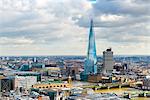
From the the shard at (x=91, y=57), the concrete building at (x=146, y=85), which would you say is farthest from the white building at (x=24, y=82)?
the the shard at (x=91, y=57)

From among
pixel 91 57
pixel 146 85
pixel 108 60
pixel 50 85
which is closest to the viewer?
pixel 50 85

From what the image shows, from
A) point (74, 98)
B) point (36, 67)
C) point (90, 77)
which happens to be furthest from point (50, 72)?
point (74, 98)

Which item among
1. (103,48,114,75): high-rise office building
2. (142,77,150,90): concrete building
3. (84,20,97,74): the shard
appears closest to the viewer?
(142,77,150,90): concrete building

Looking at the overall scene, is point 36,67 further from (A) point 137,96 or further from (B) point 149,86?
(A) point 137,96

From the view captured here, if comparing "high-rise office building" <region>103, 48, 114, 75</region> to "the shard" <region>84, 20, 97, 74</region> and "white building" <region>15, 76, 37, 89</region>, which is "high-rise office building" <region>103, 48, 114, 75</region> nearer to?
"the shard" <region>84, 20, 97, 74</region>

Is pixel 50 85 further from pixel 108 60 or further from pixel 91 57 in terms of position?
pixel 108 60

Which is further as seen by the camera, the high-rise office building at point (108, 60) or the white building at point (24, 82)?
the high-rise office building at point (108, 60)

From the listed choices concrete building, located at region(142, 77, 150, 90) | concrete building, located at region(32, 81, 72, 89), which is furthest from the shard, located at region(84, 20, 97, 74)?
concrete building, located at region(32, 81, 72, 89)

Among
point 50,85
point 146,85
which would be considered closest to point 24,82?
point 50,85

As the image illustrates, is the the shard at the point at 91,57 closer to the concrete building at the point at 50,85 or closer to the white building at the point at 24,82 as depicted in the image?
the concrete building at the point at 50,85

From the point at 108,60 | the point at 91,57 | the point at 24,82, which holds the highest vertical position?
the point at 91,57

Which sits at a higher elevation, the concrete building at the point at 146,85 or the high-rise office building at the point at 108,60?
the high-rise office building at the point at 108,60

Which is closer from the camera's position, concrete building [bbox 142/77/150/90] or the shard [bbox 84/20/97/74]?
concrete building [bbox 142/77/150/90]
